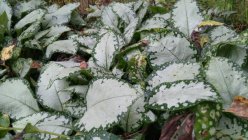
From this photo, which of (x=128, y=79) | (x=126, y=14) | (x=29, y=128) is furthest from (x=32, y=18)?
(x=29, y=128)

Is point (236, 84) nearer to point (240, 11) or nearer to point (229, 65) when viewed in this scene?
point (229, 65)

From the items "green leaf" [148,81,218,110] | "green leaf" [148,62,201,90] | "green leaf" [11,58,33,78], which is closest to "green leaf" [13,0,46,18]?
"green leaf" [11,58,33,78]

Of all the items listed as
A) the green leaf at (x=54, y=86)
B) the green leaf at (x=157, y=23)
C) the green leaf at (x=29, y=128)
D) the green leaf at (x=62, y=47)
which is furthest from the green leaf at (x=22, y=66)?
the green leaf at (x=29, y=128)

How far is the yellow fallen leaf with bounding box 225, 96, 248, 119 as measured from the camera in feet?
3.62

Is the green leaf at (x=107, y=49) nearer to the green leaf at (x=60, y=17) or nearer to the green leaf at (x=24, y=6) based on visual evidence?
the green leaf at (x=60, y=17)

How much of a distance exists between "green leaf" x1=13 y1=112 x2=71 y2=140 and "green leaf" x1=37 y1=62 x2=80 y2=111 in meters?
0.11

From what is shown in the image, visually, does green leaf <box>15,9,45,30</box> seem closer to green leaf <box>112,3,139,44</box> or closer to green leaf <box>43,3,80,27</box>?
green leaf <box>43,3,80,27</box>

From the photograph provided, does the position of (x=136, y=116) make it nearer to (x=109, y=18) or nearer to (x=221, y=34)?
(x=221, y=34)

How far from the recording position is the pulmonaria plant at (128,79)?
1166 mm

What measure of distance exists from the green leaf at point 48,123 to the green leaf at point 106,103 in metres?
0.11

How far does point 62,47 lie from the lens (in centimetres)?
193

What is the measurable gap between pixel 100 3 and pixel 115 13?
0.53 metres

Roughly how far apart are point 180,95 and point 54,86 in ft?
2.03

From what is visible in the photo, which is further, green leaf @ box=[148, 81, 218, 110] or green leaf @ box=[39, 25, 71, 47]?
green leaf @ box=[39, 25, 71, 47]
